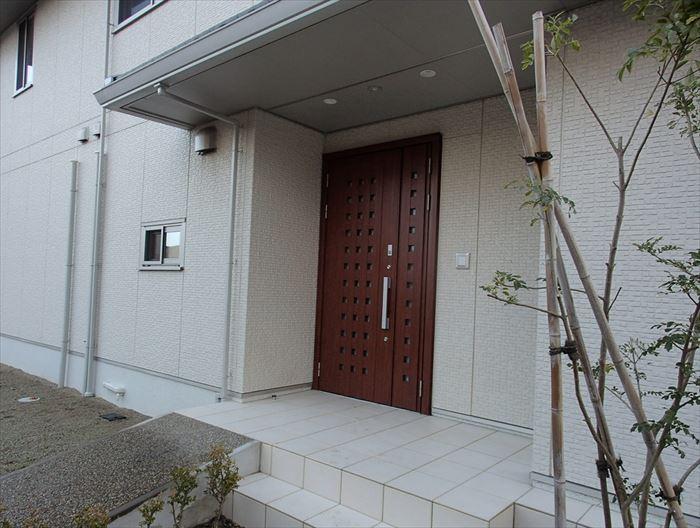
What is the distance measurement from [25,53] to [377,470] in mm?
10228

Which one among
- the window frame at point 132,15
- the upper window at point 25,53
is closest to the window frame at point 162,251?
the window frame at point 132,15

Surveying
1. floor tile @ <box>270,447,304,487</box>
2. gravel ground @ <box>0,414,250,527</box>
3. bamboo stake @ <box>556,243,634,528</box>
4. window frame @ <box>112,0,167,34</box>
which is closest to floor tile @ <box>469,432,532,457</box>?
floor tile @ <box>270,447,304,487</box>

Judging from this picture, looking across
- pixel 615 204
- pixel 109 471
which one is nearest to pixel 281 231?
pixel 109 471

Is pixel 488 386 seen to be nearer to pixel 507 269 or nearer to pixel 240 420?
pixel 507 269

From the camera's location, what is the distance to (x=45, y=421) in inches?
227

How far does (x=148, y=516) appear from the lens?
8.30 feet

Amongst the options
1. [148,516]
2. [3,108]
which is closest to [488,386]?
[148,516]

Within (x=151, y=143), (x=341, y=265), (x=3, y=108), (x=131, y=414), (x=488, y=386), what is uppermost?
(x=3, y=108)

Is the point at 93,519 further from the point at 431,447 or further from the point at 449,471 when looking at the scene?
the point at 431,447

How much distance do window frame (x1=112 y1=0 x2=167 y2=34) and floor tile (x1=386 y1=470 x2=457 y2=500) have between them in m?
5.81

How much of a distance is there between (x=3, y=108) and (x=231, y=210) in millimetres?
7726

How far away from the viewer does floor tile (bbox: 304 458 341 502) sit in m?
3.24

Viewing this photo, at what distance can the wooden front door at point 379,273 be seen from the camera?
4.83 meters

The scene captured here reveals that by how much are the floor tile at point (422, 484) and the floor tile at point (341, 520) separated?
25 cm
